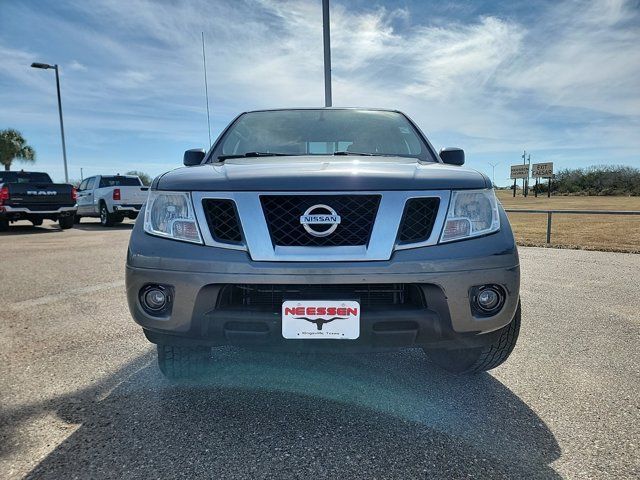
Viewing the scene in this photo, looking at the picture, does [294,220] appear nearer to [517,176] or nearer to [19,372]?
[19,372]

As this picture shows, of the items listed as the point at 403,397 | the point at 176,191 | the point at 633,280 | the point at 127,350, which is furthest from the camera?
the point at 633,280

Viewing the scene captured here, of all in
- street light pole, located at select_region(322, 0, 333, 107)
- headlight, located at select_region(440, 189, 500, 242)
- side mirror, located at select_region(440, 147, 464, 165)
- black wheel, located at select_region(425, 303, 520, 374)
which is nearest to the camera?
headlight, located at select_region(440, 189, 500, 242)

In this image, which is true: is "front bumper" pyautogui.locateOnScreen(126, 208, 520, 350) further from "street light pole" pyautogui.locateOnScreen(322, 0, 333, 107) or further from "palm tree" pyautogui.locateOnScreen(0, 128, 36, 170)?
"palm tree" pyautogui.locateOnScreen(0, 128, 36, 170)

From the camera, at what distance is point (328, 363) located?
283 centimetres

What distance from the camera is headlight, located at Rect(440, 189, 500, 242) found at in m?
2.03

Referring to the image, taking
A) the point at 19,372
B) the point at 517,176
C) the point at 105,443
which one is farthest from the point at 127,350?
the point at 517,176

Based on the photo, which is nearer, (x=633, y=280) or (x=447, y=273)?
(x=447, y=273)

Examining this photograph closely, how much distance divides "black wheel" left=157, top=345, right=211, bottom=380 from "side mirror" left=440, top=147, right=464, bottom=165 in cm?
200

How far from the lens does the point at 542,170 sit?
8162 centimetres

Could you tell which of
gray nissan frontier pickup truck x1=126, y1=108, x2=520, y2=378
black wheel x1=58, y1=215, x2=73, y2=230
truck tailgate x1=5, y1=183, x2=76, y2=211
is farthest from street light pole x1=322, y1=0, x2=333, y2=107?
black wheel x1=58, y1=215, x2=73, y2=230

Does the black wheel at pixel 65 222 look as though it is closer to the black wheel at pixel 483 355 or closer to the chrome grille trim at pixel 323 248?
the chrome grille trim at pixel 323 248

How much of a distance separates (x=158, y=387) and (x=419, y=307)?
1531 millimetres

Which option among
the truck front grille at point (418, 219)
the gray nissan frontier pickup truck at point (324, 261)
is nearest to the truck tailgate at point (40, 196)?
the gray nissan frontier pickup truck at point (324, 261)

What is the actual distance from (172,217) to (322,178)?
2.38 feet
